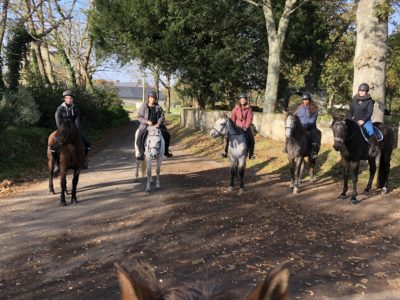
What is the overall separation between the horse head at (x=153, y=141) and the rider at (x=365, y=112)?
17.0 ft

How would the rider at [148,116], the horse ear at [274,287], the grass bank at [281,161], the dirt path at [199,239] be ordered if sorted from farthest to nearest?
the grass bank at [281,161] < the rider at [148,116] < the dirt path at [199,239] < the horse ear at [274,287]

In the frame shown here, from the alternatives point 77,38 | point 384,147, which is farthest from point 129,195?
point 77,38

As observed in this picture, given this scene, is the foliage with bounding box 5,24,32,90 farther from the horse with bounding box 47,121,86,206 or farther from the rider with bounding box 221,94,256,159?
the rider with bounding box 221,94,256,159

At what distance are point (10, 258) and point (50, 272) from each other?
39.3 inches

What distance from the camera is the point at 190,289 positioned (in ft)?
4.57

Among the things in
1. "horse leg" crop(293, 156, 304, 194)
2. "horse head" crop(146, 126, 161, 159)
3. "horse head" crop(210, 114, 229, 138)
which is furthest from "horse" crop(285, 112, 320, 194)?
"horse head" crop(146, 126, 161, 159)

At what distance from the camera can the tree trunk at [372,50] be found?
1275cm

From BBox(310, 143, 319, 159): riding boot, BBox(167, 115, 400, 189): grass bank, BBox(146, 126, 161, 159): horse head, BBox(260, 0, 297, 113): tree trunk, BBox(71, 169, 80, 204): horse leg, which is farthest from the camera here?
BBox(260, 0, 297, 113): tree trunk

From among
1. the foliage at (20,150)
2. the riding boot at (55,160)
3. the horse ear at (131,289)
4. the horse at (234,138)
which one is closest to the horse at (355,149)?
the horse at (234,138)

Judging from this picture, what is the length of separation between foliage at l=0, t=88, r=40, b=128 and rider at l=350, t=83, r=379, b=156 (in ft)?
40.9

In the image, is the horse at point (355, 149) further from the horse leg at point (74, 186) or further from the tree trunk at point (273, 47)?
the tree trunk at point (273, 47)

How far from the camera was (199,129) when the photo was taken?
1125 inches

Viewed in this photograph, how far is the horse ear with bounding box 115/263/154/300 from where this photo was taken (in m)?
1.25

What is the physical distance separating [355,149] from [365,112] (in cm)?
111
